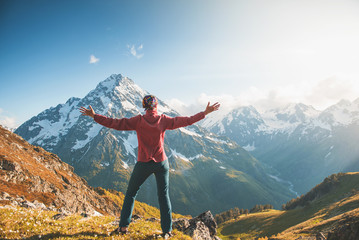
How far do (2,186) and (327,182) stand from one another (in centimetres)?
15775

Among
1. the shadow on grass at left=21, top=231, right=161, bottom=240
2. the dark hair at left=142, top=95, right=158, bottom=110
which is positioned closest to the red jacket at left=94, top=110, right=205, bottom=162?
the dark hair at left=142, top=95, right=158, bottom=110

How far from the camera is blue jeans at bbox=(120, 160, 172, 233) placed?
26.3 ft

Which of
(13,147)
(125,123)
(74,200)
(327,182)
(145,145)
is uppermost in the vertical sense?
(13,147)

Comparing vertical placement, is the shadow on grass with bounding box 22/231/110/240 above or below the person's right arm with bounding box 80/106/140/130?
below

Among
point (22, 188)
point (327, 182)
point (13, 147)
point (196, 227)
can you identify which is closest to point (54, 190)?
point (22, 188)

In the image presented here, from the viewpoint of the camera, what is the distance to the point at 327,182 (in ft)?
372

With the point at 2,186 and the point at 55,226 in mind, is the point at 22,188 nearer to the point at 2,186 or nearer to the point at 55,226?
the point at 2,186

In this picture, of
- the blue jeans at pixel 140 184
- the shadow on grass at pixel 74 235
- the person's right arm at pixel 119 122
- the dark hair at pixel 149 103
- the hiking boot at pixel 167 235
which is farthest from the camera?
the dark hair at pixel 149 103

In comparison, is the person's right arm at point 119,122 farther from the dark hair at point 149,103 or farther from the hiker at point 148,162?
the dark hair at point 149,103

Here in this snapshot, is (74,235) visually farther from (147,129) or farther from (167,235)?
(147,129)

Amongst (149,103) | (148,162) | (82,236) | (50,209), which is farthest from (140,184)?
(50,209)

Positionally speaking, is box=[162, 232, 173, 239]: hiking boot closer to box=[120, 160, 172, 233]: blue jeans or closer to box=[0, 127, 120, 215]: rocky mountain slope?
box=[120, 160, 172, 233]: blue jeans

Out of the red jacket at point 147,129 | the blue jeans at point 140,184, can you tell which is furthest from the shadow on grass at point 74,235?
the red jacket at point 147,129

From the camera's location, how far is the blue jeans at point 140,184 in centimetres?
802
